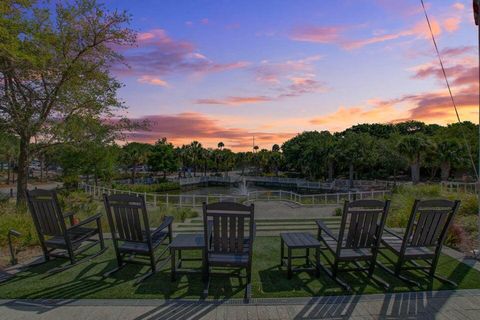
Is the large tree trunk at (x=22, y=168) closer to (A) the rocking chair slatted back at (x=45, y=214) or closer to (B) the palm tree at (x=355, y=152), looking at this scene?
(A) the rocking chair slatted back at (x=45, y=214)

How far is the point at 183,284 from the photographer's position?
466 cm

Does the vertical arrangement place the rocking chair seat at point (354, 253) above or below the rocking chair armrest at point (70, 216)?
below

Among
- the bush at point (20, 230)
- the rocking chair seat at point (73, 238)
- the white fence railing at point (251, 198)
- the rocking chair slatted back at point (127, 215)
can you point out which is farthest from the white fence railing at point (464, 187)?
the bush at point (20, 230)

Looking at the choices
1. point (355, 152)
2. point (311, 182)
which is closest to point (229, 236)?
point (311, 182)

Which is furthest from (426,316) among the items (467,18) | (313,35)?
(313,35)

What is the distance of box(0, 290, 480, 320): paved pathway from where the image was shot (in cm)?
373

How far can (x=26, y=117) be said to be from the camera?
39.1 feet

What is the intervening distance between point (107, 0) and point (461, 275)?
13.7 m

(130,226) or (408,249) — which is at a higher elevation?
(130,226)

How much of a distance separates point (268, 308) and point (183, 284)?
1.38 metres

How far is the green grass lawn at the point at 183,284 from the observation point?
14.2ft

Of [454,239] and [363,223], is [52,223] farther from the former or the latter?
[454,239]

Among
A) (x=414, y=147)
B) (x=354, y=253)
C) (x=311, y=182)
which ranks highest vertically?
(x=414, y=147)

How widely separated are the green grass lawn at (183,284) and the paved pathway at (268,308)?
20cm
